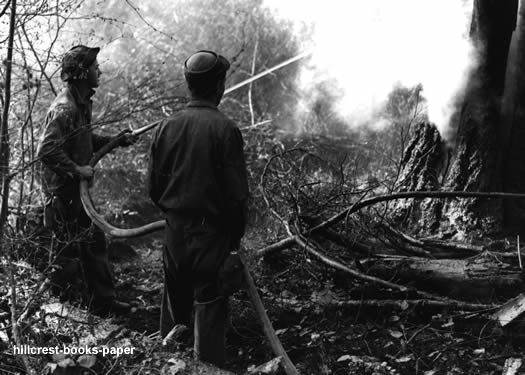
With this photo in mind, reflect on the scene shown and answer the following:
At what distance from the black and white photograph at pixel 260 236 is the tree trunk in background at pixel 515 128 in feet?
0.04

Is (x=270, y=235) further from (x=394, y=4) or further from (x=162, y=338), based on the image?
(x=394, y=4)

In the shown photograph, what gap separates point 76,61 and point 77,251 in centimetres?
177

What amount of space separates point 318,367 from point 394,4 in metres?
8.15

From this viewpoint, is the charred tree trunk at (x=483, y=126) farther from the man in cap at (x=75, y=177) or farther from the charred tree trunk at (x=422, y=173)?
the man in cap at (x=75, y=177)

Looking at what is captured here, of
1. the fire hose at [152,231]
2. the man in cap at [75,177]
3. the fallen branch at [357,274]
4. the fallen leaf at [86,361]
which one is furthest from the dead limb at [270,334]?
the man in cap at [75,177]

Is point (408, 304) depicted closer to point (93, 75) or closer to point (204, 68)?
point (204, 68)

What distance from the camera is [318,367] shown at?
474cm

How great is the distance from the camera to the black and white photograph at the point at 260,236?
14.8 feet

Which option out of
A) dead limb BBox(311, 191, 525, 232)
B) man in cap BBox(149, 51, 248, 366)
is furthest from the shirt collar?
dead limb BBox(311, 191, 525, 232)

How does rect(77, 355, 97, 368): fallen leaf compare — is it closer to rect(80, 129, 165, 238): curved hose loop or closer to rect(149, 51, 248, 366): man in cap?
rect(149, 51, 248, 366): man in cap

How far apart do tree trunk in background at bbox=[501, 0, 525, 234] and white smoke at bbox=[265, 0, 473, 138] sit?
0.43 metres

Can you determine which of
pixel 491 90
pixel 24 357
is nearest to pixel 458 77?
pixel 491 90

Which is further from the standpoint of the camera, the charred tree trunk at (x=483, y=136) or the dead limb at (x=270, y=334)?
the charred tree trunk at (x=483, y=136)

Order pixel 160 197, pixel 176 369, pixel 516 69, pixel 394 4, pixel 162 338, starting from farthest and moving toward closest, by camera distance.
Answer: pixel 394 4
pixel 516 69
pixel 162 338
pixel 160 197
pixel 176 369
